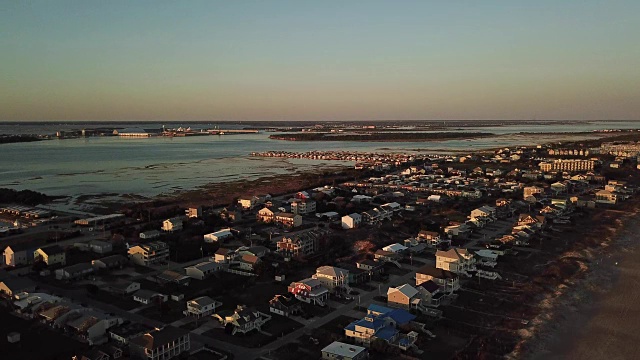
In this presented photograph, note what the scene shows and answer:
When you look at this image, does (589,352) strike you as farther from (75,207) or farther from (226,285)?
(75,207)

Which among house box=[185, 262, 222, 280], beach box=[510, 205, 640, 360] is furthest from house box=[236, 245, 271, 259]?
beach box=[510, 205, 640, 360]

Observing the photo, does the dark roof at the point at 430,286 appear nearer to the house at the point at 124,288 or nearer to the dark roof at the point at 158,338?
the dark roof at the point at 158,338

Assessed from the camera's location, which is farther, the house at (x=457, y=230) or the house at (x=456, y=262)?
the house at (x=457, y=230)

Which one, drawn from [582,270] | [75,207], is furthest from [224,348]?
[75,207]

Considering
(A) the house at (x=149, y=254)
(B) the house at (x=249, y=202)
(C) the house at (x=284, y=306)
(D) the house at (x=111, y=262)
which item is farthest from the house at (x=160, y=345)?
(B) the house at (x=249, y=202)

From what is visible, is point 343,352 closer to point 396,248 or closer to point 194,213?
point 396,248

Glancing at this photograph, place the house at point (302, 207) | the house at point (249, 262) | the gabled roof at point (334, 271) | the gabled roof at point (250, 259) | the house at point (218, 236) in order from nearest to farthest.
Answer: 1. the gabled roof at point (334, 271)
2. the house at point (249, 262)
3. the gabled roof at point (250, 259)
4. the house at point (218, 236)
5. the house at point (302, 207)

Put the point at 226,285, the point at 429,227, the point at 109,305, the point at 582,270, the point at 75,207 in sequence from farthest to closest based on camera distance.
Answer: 1. the point at 75,207
2. the point at 429,227
3. the point at 582,270
4. the point at 226,285
5. the point at 109,305
